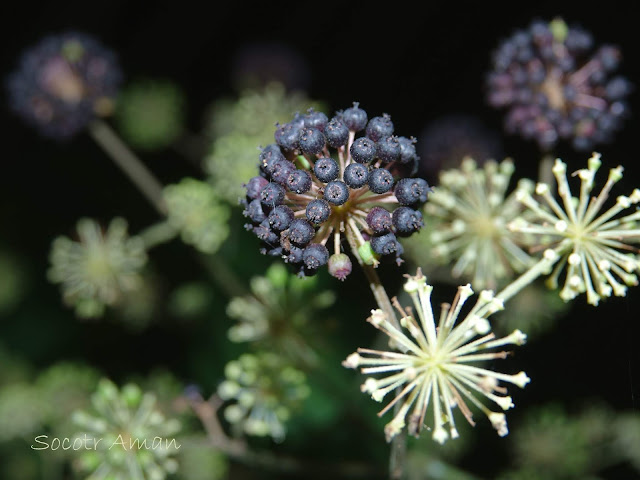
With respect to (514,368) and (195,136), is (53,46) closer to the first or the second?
(195,136)

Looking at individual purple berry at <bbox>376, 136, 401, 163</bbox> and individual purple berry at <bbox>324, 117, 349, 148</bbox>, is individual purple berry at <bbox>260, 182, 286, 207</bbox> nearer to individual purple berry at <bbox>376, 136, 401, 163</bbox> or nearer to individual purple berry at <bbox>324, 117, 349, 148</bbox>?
individual purple berry at <bbox>324, 117, 349, 148</bbox>

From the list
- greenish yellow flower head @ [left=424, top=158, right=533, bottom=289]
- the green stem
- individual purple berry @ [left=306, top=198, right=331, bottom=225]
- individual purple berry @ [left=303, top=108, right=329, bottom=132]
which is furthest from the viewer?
the green stem

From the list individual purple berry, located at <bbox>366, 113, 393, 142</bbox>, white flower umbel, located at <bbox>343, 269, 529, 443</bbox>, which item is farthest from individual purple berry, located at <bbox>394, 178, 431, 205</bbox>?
white flower umbel, located at <bbox>343, 269, 529, 443</bbox>

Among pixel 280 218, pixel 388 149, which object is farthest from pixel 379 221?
pixel 280 218

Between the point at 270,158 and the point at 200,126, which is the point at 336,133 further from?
the point at 200,126

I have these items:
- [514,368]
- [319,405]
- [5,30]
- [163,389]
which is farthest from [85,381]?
[5,30]

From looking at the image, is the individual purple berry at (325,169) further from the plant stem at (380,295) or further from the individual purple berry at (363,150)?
the plant stem at (380,295)
